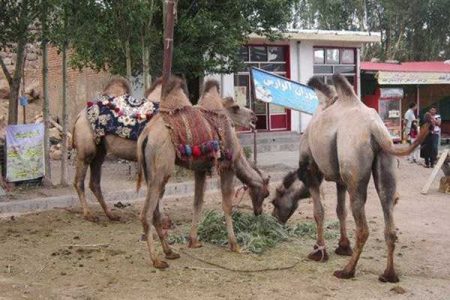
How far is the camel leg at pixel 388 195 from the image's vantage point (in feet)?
18.4

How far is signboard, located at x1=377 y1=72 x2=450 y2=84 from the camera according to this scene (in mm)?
22922

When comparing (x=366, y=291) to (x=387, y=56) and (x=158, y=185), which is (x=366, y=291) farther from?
(x=387, y=56)

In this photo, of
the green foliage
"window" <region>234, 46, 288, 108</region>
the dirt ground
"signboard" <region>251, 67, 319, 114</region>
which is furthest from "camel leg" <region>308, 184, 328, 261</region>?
the green foliage

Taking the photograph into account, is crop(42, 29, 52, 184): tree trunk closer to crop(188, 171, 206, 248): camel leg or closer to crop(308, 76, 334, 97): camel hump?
crop(188, 171, 206, 248): camel leg

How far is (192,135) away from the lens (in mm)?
6391

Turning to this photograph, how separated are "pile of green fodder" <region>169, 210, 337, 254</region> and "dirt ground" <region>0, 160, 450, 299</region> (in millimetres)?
164

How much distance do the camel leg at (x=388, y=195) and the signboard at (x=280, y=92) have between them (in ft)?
24.5

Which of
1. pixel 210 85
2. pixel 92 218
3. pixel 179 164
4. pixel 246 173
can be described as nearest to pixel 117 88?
pixel 92 218

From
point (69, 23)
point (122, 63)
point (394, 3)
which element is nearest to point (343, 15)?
point (394, 3)

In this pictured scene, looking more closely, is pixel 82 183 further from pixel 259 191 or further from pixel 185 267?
pixel 185 267

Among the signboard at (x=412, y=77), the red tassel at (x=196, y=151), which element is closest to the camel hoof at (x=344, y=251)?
the red tassel at (x=196, y=151)

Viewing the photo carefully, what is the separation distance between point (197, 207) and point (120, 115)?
205 cm

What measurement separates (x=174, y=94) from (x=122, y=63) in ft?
27.8

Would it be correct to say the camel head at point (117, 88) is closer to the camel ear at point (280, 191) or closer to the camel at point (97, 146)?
the camel at point (97, 146)
